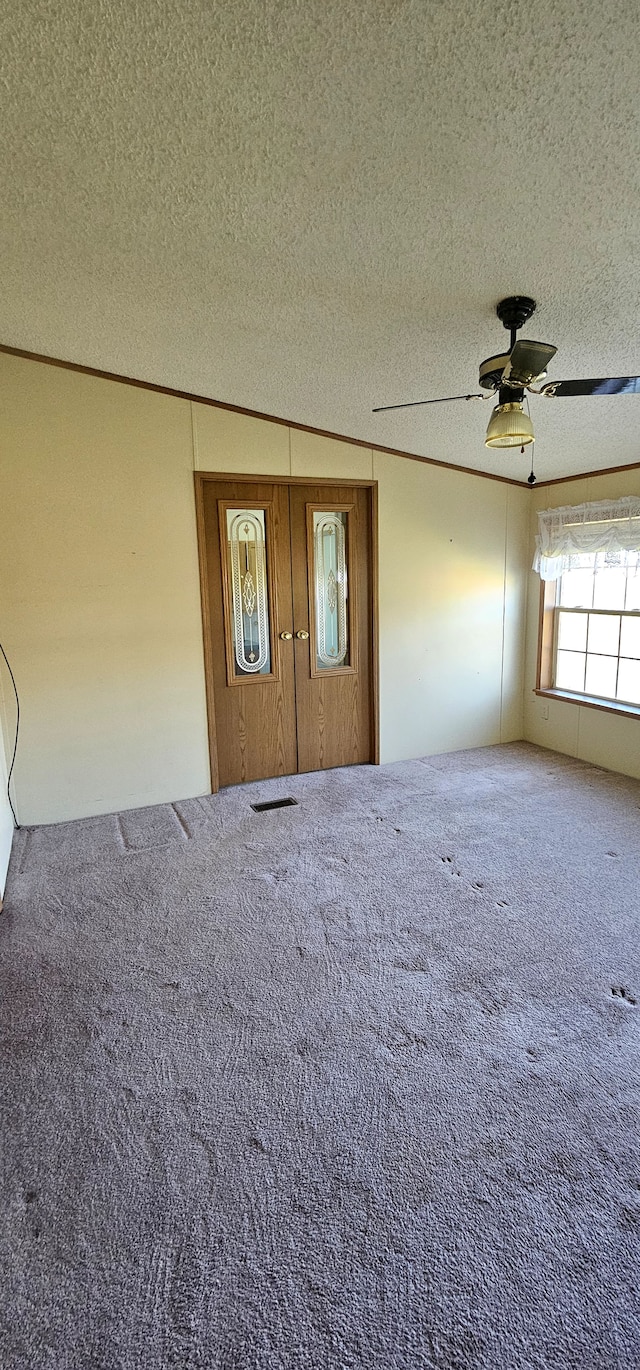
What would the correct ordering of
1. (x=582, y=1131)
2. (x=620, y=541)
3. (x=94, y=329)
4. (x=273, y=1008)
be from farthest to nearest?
(x=620, y=541) → (x=94, y=329) → (x=273, y=1008) → (x=582, y=1131)

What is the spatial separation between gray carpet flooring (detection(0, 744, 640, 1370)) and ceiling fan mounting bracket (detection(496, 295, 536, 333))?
2.38 meters

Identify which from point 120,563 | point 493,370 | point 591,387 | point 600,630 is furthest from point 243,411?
point 600,630

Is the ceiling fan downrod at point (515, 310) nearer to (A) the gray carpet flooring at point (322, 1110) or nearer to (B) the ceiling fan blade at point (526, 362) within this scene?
(B) the ceiling fan blade at point (526, 362)

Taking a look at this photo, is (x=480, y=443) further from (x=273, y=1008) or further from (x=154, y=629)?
Answer: (x=273, y=1008)

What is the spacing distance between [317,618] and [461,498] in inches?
58.1

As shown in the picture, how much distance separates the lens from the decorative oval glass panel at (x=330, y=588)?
420 centimetres

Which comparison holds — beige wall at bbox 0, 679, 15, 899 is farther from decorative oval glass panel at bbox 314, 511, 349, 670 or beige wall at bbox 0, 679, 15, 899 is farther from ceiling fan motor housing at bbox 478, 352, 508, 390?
ceiling fan motor housing at bbox 478, 352, 508, 390

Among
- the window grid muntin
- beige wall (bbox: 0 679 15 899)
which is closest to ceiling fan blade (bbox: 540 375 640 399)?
the window grid muntin

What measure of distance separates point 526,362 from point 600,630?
290 centimetres

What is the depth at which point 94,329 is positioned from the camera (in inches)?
112

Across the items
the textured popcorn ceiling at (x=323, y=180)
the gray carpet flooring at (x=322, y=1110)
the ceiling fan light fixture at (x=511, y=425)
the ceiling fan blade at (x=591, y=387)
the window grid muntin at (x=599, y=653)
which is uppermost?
the textured popcorn ceiling at (x=323, y=180)

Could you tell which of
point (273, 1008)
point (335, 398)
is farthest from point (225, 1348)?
point (335, 398)

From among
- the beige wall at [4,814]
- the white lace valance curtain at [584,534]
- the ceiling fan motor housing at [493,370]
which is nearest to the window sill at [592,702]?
the white lace valance curtain at [584,534]

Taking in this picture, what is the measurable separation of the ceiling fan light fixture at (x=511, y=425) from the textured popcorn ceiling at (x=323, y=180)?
41 centimetres
